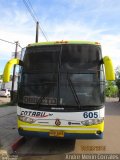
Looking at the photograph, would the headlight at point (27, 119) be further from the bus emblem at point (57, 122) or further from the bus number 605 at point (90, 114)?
the bus number 605 at point (90, 114)

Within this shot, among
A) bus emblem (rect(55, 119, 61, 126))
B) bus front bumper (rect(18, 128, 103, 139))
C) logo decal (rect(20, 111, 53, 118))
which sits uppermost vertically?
logo decal (rect(20, 111, 53, 118))

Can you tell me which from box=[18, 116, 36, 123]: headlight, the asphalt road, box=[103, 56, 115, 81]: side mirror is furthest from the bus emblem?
box=[103, 56, 115, 81]: side mirror

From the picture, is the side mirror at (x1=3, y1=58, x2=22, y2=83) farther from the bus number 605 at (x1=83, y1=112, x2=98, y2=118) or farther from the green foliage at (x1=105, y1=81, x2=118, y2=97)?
the green foliage at (x1=105, y1=81, x2=118, y2=97)

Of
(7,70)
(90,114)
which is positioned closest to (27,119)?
(7,70)

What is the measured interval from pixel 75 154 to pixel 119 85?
Answer: 56.7m

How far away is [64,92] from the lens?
8.77m

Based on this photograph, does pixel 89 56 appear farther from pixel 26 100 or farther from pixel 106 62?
pixel 26 100

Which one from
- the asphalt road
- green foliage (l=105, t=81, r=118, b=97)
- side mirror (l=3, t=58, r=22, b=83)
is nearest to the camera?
the asphalt road

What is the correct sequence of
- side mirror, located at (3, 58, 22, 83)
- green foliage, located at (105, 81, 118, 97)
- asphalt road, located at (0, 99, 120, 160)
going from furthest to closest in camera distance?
green foliage, located at (105, 81, 118, 97), side mirror, located at (3, 58, 22, 83), asphalt road, located at (0, 99, 120, 160)

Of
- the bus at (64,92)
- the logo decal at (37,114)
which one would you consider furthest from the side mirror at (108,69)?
the logo decal at (37,114)

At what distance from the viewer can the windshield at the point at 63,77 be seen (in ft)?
28.6

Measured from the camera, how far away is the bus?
28.3 ft

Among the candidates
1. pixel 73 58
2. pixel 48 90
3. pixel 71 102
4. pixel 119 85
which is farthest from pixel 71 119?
pixel 119 85

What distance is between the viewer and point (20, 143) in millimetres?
10141
